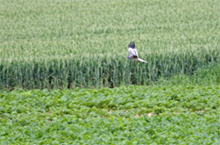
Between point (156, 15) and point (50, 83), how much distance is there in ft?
34.3

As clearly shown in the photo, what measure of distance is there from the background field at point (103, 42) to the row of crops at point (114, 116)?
177 cm

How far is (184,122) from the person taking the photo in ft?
23.6

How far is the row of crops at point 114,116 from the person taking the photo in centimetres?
648

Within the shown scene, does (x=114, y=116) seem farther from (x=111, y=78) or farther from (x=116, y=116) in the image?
(x=111, y=78)

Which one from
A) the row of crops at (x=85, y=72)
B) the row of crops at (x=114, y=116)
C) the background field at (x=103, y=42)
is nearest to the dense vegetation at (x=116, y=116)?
the row of crops at (x=114, y=116)

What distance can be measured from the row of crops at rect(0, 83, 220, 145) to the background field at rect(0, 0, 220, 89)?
69.6 inches

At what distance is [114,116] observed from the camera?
7.77 meters

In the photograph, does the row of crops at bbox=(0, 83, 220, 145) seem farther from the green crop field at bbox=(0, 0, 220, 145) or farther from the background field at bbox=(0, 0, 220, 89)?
the background field at bbox=(0, 0, 220, 89)

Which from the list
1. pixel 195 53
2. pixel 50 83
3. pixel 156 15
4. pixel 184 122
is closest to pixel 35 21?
pixel 156 15

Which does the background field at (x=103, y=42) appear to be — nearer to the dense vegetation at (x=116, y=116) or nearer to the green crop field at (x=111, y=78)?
the green crop field at (x=111, y=78)

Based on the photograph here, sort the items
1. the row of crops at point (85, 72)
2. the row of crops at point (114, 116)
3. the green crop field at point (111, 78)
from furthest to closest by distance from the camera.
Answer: the row of crops at point (85, 72) → the green crop field at point (111, 78) → the row of crops at point (114, 116)

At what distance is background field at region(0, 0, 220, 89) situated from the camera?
11.7 m

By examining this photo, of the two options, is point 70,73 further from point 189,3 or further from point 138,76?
point 189,3

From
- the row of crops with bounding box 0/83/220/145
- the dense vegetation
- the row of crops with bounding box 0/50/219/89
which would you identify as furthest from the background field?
the row of crops with bounding box 0/83/220/145
